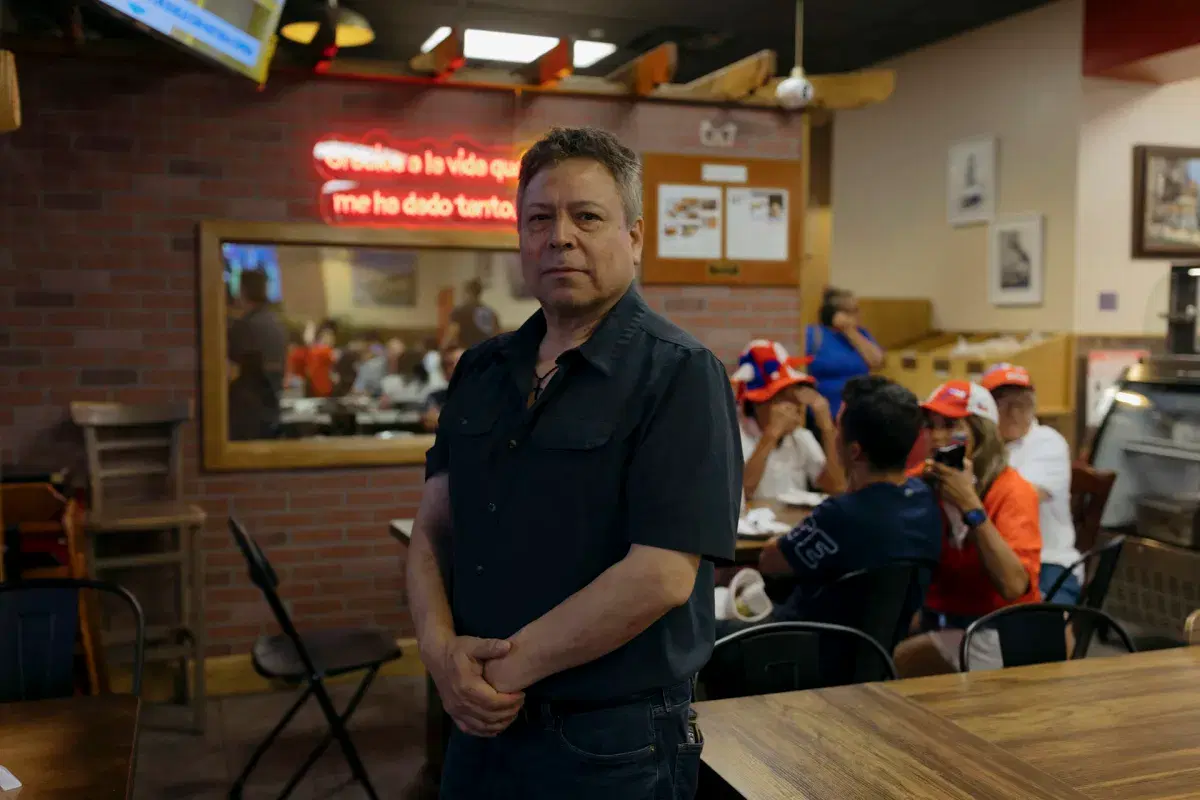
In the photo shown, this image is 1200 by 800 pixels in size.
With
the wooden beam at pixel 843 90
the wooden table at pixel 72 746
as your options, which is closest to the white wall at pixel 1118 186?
the wooden beam at pixel 843 90

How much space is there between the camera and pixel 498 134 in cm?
496

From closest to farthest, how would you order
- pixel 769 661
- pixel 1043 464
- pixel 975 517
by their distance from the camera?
pixel 769 661 → pixel 975 517 → pixel 1043 464

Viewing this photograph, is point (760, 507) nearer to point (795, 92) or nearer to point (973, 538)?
point (973, 538)

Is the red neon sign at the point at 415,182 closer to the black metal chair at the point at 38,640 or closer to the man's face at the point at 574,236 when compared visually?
the black metal chair at the point at 38,640

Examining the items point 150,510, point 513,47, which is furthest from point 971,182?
point 150,510

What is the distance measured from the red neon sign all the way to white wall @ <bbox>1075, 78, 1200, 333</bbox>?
3783 mm

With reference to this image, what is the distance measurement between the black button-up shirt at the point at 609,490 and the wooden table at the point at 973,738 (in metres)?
0.29

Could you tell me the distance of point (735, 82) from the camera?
5031 mm

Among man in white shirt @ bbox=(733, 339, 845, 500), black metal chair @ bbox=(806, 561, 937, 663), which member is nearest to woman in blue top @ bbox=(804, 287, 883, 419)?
man in white shirt @ bbox=(733, 339, 845, 500)

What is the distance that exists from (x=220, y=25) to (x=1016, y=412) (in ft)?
10.2

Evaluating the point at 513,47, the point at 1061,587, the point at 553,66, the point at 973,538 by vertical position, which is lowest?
the point at 1061,587

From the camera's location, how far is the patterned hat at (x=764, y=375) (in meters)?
4.27

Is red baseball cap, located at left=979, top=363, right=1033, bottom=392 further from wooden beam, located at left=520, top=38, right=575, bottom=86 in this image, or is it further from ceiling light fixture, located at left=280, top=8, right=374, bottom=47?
ceiling light fixture, located at left=280, top=8, right=374, bottom=47

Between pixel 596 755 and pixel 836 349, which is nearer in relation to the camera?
pixel 596 755
